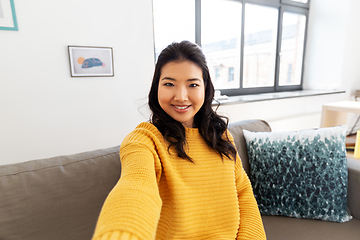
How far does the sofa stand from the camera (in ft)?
2.35

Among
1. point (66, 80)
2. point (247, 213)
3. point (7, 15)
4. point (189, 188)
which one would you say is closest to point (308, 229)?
point (247, 213)

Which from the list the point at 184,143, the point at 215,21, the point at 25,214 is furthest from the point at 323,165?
the point at 215,21

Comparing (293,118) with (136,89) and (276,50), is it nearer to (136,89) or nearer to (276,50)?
(276,50)

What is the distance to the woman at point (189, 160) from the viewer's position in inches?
27.7

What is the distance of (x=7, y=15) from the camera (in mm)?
1552

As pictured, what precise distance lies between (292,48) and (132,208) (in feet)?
13.6

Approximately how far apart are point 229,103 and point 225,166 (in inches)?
66.7

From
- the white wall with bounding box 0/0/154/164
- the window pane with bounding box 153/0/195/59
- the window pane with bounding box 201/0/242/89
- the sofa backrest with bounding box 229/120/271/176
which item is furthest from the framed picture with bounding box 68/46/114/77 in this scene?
the window pane with bounding box 201/0/242/89

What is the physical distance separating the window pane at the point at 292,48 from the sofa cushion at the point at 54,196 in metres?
3.54

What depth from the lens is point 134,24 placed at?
79.4 inches

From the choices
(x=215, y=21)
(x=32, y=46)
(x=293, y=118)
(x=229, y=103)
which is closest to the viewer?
(x=32, y=46)

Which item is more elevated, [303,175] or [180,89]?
[180,89]

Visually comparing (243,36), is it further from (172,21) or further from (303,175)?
(303,175)

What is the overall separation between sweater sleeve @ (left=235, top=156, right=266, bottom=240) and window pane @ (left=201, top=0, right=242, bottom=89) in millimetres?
2173
